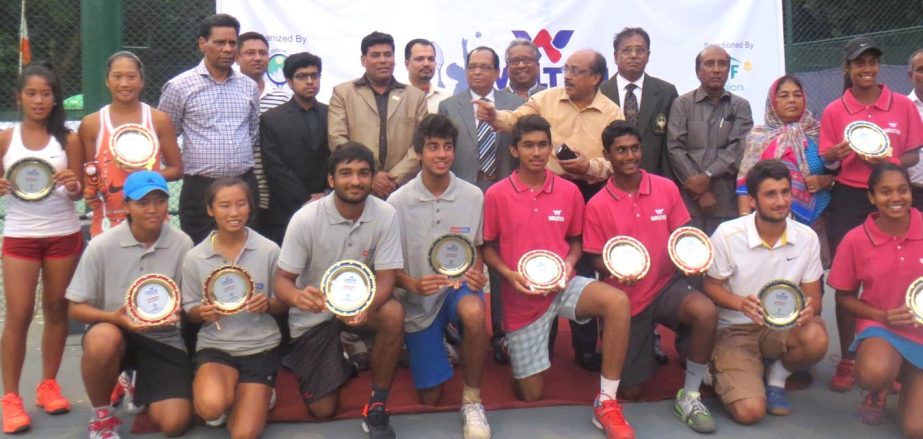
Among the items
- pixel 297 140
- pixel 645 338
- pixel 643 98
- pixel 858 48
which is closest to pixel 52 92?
pixel 297 140

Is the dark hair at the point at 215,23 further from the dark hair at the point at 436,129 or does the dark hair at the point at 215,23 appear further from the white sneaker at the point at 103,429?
the white sneaker at the point at 103,429

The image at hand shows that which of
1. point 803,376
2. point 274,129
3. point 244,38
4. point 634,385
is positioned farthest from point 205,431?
point 803,376

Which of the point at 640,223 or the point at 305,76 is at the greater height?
the point at 305,76

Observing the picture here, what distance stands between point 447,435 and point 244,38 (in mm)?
3141

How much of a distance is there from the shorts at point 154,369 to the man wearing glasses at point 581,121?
2.17 metres

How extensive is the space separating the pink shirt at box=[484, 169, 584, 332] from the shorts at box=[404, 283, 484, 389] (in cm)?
25

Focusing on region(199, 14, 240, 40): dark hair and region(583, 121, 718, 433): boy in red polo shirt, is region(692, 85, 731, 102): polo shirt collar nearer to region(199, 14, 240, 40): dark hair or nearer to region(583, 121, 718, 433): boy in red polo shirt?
Result: region(583, 121, 718, 433): boy in red polo shirt

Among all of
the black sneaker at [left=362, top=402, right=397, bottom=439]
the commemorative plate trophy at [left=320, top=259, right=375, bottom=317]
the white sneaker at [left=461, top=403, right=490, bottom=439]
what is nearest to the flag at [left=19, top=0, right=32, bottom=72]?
the commemorative plate trophy at [left=320, top=259, right=375, bottom=317]

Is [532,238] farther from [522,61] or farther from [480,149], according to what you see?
[522,61]

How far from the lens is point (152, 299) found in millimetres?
4172

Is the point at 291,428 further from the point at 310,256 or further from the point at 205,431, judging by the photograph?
the point at 310,256

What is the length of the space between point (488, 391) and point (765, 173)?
191cm

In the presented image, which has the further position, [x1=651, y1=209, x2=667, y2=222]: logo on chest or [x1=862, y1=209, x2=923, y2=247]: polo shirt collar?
[x1=651, y1=209, x2=667, y2=222]: logo on chest

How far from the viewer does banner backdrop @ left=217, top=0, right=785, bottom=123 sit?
23.2 ft
